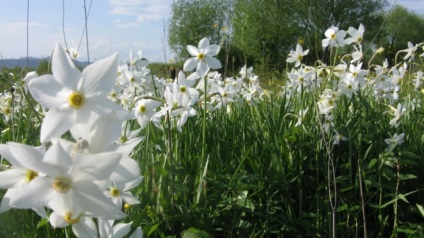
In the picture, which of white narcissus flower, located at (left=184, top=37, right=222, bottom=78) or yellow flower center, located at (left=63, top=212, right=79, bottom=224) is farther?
white narcissus flower, located at (left=184, top=37, right=222, bottom=78)

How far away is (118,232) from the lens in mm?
1013

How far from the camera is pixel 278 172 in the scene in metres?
2.20

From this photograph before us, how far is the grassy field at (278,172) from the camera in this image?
1.81 meters

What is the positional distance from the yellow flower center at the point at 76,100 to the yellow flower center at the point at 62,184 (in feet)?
0.37

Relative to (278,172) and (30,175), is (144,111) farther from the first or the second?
(30,175)

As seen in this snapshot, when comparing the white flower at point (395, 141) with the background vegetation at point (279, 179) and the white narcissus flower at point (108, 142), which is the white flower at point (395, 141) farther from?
the white narcissus flower at point (108, 142)

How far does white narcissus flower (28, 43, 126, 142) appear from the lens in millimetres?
742

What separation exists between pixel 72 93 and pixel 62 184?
15 cm

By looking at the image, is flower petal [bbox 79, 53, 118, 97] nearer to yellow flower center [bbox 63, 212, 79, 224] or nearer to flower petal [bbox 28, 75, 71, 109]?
flower petal [bbox 28, 75, 71, 109]

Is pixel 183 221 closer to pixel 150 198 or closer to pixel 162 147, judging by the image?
pixel 150 198

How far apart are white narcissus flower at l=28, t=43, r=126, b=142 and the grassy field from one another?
72cm

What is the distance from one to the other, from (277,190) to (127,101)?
123cm

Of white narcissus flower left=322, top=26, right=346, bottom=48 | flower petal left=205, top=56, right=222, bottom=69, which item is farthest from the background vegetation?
flower petal left=205, top=56, right=222, bottom=69

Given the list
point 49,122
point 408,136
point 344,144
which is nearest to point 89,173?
point 49,122
